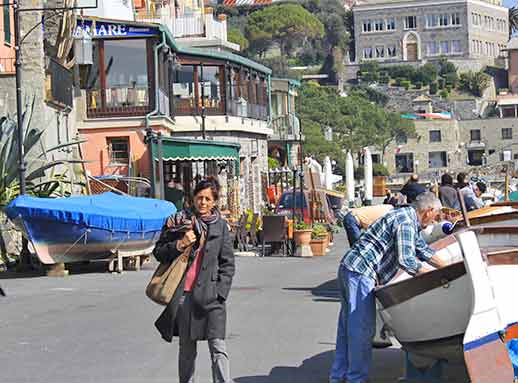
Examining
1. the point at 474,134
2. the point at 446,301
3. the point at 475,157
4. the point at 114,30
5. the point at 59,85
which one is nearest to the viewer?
the point at 446,301

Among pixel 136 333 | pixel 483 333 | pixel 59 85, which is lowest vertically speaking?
pixel 136 333

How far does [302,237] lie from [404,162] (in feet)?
348

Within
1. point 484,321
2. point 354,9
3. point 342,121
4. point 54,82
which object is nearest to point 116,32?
point 54,82

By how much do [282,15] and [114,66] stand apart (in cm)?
14377

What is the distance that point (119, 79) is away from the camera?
122 ft

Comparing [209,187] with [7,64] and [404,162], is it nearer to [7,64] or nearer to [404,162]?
[7,64]

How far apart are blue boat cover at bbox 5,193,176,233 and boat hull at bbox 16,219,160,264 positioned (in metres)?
0.12

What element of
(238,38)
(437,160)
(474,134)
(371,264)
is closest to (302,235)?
(371,264)

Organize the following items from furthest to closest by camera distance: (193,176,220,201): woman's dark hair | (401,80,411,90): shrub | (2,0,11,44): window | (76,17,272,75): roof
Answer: (401,80,411,90): shrub < (76,17,272,75): roof < (2,0,11,44): window < (193,176,220,201): woman's dark hair

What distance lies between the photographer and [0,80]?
27328mm

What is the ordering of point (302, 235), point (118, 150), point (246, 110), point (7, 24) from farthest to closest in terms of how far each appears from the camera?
point (246, 110)
point (118, 150)
point (302, 235)
point (7, 24)

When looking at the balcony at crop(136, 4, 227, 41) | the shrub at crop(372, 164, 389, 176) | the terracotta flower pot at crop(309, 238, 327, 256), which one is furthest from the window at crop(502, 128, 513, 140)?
the terracotta flower pot at crop(309, 238, 327, 256)

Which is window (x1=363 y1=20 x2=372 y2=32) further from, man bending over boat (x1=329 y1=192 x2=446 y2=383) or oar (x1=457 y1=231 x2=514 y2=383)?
oar (x1=457 y1=231 x2=514 y2=383)

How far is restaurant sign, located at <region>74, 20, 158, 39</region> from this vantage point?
3582cm
